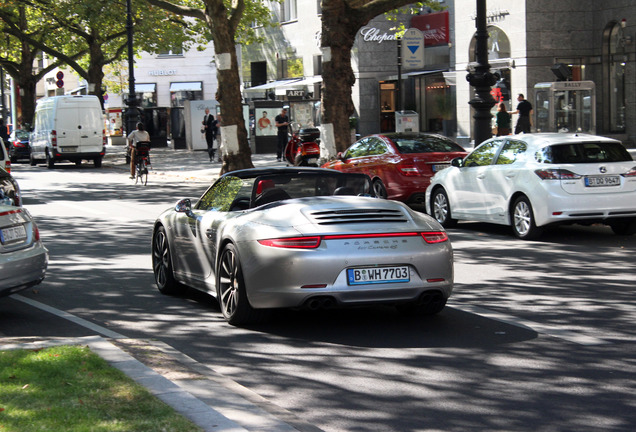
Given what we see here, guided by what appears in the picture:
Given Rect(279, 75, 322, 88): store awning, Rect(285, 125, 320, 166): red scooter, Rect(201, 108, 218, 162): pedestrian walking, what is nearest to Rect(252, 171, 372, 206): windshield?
Rect(285, 125, 320, 166): red scooter

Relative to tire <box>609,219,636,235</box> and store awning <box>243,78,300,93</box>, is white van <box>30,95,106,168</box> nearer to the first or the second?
store awning <box>243,78,300,93</box>

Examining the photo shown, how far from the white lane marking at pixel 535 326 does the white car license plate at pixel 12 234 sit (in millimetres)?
3950

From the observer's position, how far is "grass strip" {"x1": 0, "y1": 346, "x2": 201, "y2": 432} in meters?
4.96

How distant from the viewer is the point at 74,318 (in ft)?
28.5

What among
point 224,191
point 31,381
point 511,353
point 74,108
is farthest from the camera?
point 74,108

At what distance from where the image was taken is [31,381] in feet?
19.6

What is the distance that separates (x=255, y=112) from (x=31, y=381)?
112ft

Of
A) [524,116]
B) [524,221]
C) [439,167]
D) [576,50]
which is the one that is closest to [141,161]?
[524,116]

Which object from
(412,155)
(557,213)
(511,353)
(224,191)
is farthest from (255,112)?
(511,353)

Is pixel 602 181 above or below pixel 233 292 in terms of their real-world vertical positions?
above

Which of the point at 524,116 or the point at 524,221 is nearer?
the point at 524,221

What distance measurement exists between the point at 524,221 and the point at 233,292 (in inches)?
271

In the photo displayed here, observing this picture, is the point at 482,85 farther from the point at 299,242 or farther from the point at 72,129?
the point at 72,129

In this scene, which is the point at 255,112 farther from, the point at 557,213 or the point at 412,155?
the point at 557,213
